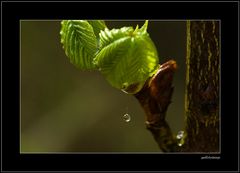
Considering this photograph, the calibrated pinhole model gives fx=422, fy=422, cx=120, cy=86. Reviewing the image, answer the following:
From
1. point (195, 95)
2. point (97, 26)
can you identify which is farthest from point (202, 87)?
point (97, 26)

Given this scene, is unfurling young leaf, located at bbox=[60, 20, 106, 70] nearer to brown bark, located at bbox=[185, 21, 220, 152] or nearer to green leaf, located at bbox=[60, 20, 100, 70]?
green leaf, located at bbox=[60, 20, 100, 70]

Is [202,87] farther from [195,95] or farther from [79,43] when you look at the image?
[79,43]

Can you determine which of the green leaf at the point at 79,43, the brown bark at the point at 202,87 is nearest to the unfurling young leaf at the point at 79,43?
the green leaf at the point at 79,43

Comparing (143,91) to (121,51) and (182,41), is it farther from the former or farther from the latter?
(182,41)

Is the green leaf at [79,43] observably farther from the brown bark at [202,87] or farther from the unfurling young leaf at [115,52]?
the brown bark at [202,87]

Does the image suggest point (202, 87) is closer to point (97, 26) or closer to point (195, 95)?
point (195, 95)

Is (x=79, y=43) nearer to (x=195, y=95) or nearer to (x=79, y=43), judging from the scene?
(x=79, y=43)

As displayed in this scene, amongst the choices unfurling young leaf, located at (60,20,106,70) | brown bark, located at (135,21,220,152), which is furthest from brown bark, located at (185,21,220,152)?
unfurling young leaf, located at (60,20,106,70)
